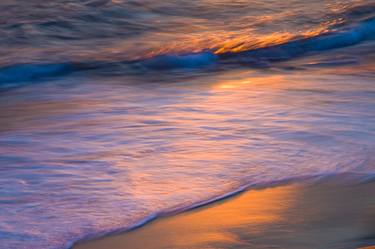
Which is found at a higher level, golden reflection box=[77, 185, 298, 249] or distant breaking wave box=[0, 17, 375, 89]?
distant breaking wave box=[0, 17, 375, 89]

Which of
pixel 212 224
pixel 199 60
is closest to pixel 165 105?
pixel 199 60

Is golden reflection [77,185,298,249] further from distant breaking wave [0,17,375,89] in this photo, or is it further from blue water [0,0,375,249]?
distant breaking wave [0,17,375,89]

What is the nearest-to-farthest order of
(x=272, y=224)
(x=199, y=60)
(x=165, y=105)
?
(x=272, y=224) → (x=165, y=105) → (x=199, y=60)

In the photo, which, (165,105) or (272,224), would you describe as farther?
(165,105)

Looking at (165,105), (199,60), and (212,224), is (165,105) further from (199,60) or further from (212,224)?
(212,224)

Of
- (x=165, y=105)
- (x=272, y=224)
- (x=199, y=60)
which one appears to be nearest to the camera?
(x=272, y=224)

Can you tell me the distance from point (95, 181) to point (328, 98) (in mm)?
2054

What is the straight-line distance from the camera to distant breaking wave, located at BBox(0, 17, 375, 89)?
7109 millimetres

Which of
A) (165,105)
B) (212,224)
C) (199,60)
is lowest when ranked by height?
(212,224)

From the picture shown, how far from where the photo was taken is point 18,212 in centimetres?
379

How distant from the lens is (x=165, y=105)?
5785 millimetres

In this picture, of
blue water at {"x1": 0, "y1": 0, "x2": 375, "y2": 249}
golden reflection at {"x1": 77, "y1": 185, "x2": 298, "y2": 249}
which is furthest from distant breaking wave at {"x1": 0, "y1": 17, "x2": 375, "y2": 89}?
golden reflection at {"x1": 77, "y1": 185, "x2": 298, "y2": 249}

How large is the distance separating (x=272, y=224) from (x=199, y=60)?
4062 mm

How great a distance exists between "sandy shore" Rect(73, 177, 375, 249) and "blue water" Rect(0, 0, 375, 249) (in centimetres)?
11
